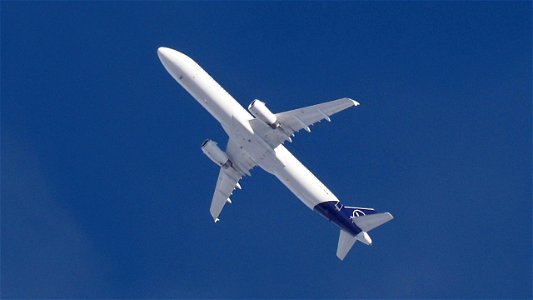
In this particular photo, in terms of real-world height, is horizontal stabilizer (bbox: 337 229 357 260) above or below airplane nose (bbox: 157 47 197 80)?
below

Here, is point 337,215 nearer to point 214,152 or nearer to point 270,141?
point 270,141

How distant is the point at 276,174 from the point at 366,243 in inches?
460

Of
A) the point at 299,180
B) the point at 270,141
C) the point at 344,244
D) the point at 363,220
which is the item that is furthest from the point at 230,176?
the point at 363,220

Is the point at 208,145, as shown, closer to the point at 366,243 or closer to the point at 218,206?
the point at 218,206

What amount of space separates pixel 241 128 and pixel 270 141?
3136 millimetres

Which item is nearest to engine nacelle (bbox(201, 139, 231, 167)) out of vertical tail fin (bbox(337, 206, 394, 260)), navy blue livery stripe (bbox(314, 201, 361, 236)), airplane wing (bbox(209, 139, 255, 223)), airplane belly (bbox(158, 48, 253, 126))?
airplane wing (bbox(209, 139, 255, 223))

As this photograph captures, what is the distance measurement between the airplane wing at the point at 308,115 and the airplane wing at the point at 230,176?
587 cm

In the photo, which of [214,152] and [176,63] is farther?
[214,152]

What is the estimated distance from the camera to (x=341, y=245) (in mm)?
90500

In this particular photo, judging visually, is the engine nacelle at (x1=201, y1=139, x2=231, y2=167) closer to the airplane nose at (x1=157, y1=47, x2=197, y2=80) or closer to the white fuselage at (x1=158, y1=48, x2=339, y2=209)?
the white fuselage at (x1=158, y1=48, x2=339, y2=209)

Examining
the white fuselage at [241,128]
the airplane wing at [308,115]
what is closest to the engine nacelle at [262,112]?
the airplane wing at [308,115]

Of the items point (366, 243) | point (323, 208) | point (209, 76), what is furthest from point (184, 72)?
point (366, 243)

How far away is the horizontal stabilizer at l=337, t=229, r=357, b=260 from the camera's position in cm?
9012

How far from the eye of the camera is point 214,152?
293 feet
